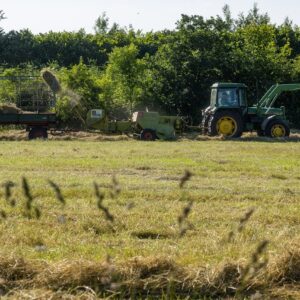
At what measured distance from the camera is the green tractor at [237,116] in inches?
1211

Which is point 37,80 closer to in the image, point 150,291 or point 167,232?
point 167,232

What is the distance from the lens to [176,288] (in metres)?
5.28

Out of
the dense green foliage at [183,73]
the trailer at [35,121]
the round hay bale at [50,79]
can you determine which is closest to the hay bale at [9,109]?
the trailer at [35,121]

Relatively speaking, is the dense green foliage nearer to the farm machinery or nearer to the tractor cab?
the farm machinery

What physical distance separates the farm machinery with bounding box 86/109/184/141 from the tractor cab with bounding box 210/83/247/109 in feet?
7.09

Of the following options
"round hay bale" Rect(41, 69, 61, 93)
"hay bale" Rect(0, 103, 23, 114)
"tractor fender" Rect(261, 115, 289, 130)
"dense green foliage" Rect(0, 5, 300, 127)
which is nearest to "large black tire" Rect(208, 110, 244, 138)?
"tractor fender" Rect(261, 115, 289, 130)

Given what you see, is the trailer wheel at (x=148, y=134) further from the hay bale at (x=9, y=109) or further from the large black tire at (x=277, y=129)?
the hay bale at (x=9, y=109)

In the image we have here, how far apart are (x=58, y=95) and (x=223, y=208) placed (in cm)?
2407

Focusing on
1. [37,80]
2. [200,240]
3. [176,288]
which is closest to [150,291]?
[176,288]

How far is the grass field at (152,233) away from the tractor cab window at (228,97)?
1424 centimetres

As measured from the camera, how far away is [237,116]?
31141 millimetres

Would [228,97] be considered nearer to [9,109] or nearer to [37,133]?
[37,133]

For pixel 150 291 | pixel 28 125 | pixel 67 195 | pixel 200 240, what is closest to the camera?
pixel 150 291

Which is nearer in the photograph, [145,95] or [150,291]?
[150,291]
